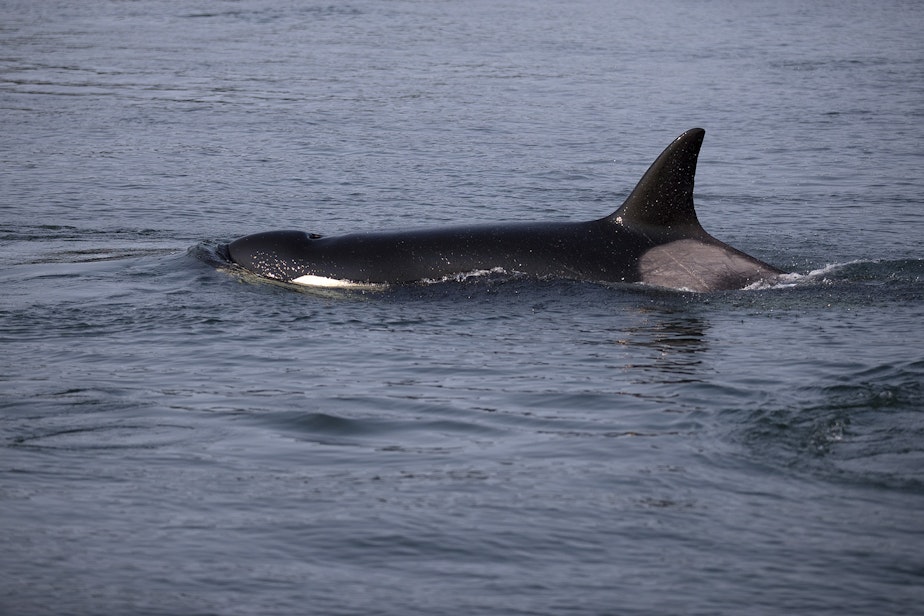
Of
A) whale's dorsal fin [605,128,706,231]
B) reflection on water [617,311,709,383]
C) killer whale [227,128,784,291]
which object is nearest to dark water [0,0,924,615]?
reflection on water [617,311,709,383]

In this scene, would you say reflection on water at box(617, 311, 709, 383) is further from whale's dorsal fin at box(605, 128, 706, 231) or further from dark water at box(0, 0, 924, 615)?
whale's dorsal fin at box(605, 128, 706, 231)

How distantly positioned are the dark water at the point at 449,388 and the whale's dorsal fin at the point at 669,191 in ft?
2.64

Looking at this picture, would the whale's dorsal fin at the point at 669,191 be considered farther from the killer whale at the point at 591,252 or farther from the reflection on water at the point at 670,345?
the reflection on water at the point at 670,345

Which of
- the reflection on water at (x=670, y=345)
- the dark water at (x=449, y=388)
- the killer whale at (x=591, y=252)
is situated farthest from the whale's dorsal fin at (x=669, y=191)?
the reflection on water at (x=670, y=345)

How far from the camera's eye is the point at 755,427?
8.99m

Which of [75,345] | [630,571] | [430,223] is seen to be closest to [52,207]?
[430,223]

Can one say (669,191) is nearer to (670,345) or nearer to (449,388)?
(670,345)

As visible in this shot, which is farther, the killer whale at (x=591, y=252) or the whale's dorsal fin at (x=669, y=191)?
the killer whale at (x=591, y=252)

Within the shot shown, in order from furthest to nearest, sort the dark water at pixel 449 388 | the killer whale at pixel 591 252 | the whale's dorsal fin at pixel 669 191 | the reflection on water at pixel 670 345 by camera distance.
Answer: the killer whale at pixel 591 252 < the whale's dorsal fin at pixel 669 191 < the reflection on water at pixel 670 345 < the dark water at pixel 449 388

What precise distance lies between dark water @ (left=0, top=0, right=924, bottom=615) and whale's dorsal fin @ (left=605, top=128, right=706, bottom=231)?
2.64 feet

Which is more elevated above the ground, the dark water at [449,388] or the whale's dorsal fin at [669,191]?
the whale's dorsal fin at [669,191]

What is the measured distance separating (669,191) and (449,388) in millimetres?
3878

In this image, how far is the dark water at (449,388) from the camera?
6930 mm

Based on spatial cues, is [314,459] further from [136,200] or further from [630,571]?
[136,200]
